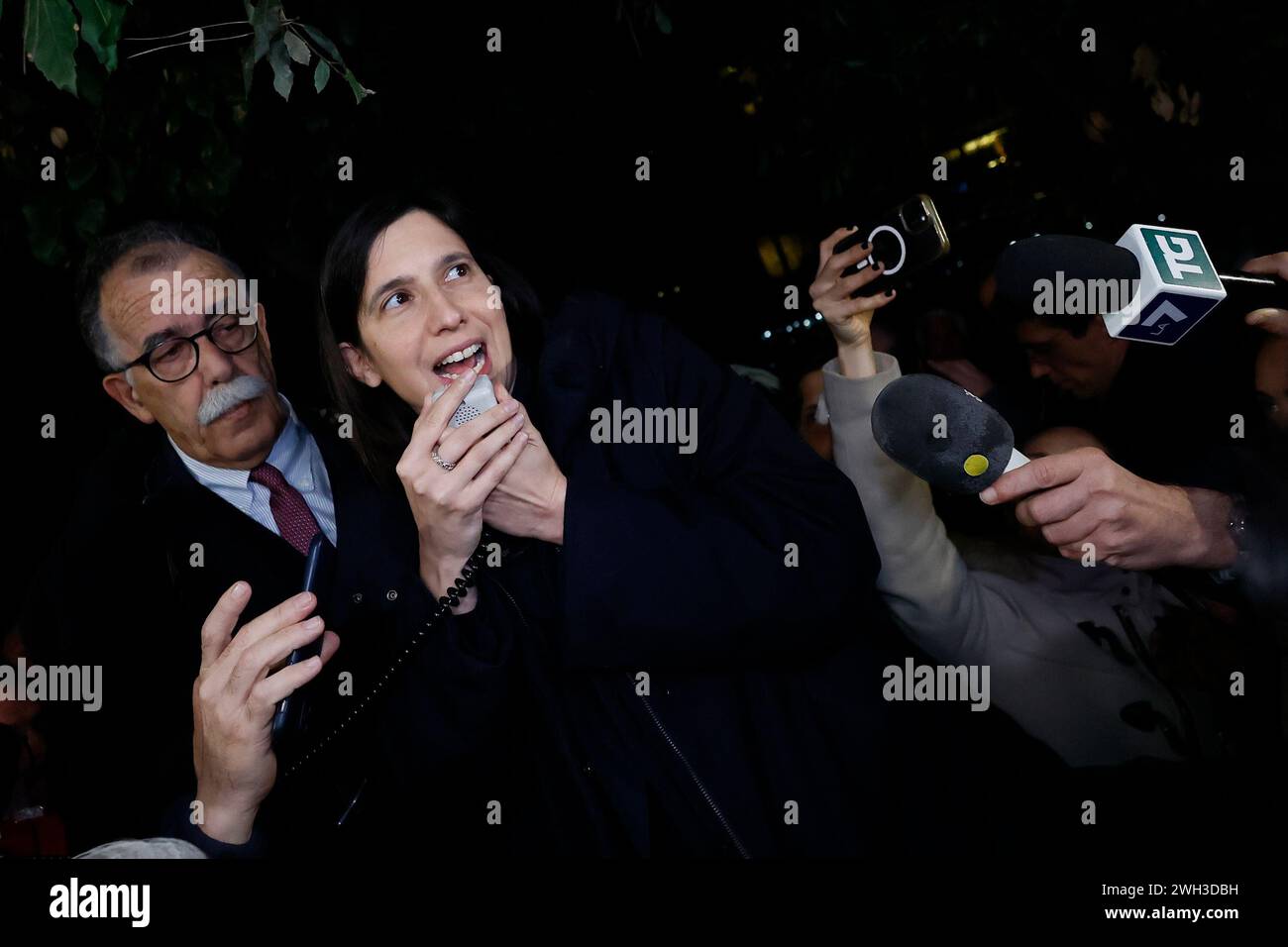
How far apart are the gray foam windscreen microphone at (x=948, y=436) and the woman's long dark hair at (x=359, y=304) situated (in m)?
0.97

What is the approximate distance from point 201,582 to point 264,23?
1.22 metres

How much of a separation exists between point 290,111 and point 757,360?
4.07 m

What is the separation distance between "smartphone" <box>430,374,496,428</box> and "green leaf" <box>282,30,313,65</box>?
713 millimetres

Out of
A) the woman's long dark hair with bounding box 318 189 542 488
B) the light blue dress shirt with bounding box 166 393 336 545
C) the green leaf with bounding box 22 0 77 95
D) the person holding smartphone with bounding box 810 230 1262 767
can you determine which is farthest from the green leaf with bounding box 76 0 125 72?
the person holding smartphone with bounding box 810 230 1262 767

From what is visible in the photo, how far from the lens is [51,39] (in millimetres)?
1790

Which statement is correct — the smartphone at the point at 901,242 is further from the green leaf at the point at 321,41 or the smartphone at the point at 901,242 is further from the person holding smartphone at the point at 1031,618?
the green leaf at the point at 321,41

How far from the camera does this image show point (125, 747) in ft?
7.77

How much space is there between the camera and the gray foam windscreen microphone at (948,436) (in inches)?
63.0

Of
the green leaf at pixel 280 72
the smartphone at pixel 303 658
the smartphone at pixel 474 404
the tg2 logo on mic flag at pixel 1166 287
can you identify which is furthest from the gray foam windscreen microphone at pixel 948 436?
the green leaf at pixel 280 72

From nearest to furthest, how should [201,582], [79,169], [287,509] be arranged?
[201,582]
[287,509]
[79,169]
